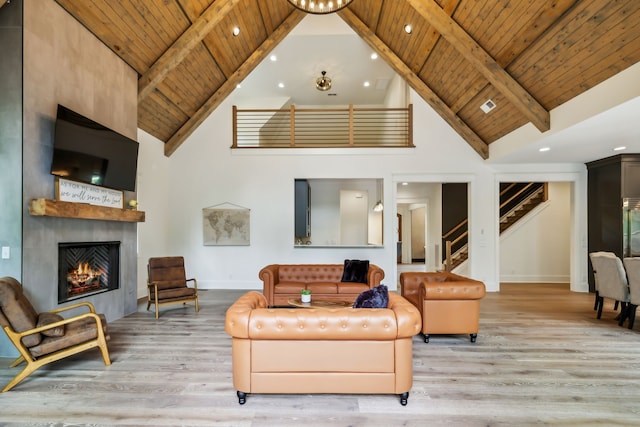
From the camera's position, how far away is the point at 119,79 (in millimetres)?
4773

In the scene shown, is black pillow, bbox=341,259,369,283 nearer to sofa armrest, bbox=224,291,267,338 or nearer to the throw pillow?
sofa armrest, bbox=224,291,267,338

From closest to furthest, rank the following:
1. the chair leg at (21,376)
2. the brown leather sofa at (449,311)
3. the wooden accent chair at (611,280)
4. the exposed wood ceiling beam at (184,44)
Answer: the chair leg at (21,376) → the brown leather sofa at (449,311) → the wooden accent chair at (611,280) → the exposed wood ceiling beam at (184,44)

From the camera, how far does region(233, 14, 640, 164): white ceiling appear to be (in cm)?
470

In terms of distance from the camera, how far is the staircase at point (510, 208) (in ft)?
28.2

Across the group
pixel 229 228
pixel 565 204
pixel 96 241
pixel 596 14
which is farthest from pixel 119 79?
pixel 565 204

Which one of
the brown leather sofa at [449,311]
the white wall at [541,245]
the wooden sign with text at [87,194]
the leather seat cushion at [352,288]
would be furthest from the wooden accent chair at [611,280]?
the wooden sign with text at [87,194]

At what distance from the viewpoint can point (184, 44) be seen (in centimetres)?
501

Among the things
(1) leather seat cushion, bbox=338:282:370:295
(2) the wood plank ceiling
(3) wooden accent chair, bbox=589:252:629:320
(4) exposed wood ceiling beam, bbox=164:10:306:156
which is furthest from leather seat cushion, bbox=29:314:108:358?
(3) wooden accent chair, bbox=589:252:629:320

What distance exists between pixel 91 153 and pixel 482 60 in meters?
5.61

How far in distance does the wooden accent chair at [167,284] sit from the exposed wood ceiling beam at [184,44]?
2.77 meters

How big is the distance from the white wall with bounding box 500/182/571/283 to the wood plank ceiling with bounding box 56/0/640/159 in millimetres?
2727

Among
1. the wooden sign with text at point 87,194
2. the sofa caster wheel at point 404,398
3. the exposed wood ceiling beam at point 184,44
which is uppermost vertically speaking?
the exposed wood ceiling beam at point 184,44

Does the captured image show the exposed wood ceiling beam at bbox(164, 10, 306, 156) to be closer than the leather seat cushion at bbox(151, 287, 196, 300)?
No

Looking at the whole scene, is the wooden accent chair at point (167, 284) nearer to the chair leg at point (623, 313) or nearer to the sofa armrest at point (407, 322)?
the sofa armrest at point (407, 322)
